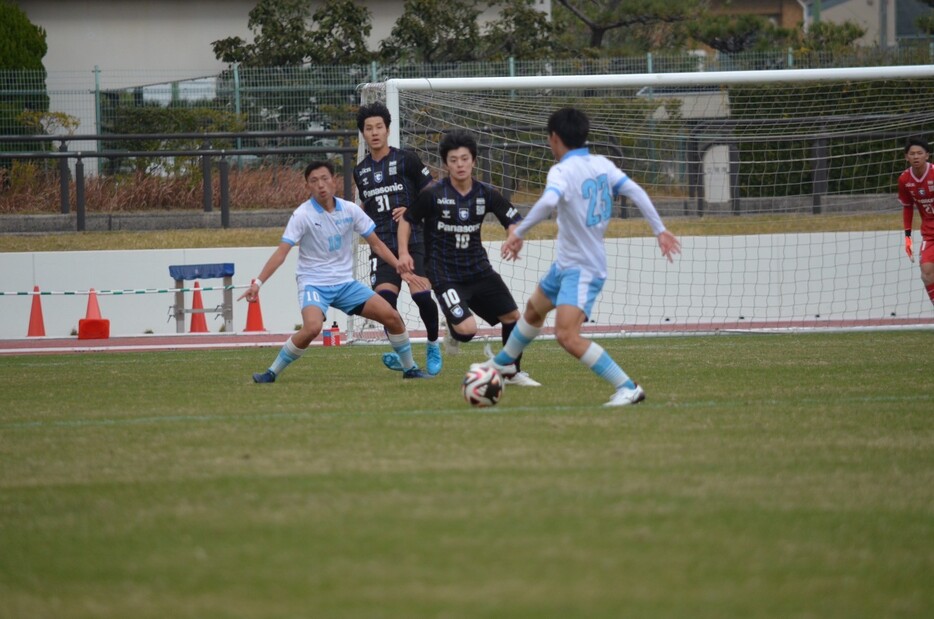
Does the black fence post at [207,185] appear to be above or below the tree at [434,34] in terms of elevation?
below

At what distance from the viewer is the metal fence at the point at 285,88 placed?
21281 mm

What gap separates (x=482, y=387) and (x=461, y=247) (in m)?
2.21

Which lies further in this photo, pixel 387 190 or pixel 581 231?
pixel 387 190

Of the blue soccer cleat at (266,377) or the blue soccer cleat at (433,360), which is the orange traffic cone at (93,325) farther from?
the blue soccer cleat at (433,360)

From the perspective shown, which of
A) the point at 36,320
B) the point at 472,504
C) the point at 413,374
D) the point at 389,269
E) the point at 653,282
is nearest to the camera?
the point at 472,504

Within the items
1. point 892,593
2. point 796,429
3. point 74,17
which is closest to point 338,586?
point 892,593

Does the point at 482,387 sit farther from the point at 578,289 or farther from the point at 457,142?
the point at 457,142

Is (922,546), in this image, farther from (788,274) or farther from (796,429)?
(788,274)

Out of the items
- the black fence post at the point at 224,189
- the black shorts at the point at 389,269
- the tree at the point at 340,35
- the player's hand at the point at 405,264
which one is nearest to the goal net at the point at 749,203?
the black fence post at the point at 224,189

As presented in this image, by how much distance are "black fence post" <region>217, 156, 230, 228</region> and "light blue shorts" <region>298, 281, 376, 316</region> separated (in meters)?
10.7

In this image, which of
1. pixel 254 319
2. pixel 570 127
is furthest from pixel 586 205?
pixel 254 319

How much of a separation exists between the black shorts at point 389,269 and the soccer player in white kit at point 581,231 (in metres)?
2.96

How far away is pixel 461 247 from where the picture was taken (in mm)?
9633

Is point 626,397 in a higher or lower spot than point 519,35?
lower
